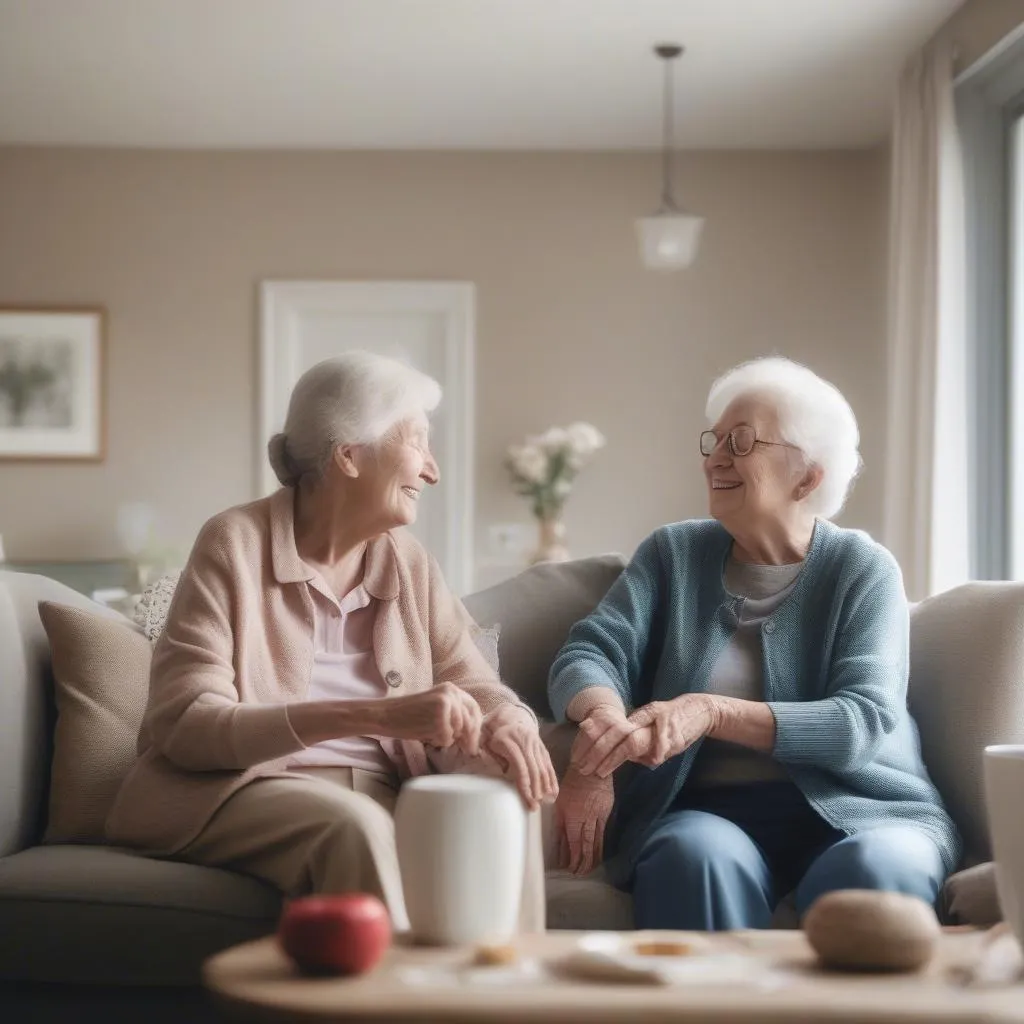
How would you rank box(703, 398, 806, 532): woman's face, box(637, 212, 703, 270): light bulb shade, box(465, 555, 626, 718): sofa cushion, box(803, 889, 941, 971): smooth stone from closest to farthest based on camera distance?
box(803, 889, 941, 971): smooth stone → box(703, 398, 806, 532): woman's face → box(465, 555, 626, 718): sofa cushion → box(637, 212, 703, 270): light bulb shade

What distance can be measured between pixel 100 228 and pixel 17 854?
457cm

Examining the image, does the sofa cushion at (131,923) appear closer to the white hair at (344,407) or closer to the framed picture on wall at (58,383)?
the white hair at (344,407)

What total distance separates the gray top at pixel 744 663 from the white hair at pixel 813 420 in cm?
16

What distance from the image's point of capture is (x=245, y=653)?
75.8 inches

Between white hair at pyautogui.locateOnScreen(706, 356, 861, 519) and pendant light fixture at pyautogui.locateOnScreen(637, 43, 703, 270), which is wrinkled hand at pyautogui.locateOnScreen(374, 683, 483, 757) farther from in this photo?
pendant light fixture at pyautogui.locateOnScreen(637, 43, 703, 270)

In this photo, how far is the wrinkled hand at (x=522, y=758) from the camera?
1772 mm

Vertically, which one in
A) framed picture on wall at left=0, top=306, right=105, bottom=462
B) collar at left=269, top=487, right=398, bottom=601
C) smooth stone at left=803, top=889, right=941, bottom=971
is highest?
framed picture on wall at left=0, top=306, right=105, bottom=462

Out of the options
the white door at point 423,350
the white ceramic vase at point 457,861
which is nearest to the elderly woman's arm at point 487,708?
the white ceramic vase at point 457,861

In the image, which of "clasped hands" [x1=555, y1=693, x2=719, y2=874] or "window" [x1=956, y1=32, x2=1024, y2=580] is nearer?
"clasped hands" [x1=555, y1=693, x2=719, y2=874]

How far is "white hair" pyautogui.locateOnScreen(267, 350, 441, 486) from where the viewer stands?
2.08m

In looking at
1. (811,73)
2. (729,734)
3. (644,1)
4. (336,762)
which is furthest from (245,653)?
(811,73)

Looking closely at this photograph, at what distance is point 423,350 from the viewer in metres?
6.14

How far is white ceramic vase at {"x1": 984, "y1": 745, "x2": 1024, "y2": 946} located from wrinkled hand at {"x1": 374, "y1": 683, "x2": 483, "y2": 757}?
2.18 ft

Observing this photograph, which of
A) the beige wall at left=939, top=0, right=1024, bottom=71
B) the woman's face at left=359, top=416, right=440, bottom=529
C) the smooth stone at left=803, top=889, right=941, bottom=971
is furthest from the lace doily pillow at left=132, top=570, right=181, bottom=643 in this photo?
the beige wall at left=939, top=0, right=1024, bottom=71
